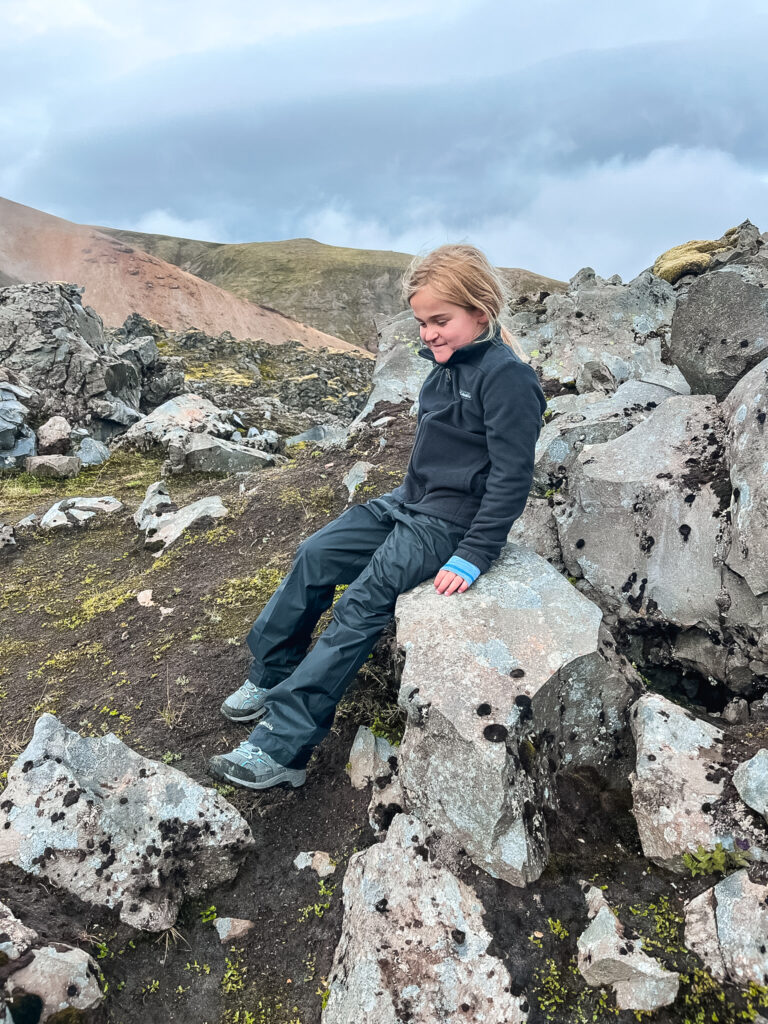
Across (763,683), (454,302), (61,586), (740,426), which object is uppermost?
(454,302)

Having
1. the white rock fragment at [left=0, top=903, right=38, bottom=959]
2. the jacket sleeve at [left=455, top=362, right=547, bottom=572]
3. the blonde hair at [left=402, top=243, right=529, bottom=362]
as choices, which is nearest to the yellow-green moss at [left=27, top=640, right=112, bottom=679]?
the white rock fragment at [left=0, top=903, right=38, bottom=959]

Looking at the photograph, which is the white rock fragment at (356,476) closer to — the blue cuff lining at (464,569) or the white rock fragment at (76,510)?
the white rock fragment at (76,510)

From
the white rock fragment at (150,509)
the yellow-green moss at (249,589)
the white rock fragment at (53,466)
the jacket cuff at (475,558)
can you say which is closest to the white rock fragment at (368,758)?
the jacket cuff at (475,558)

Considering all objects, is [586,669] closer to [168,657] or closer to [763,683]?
[763,683]

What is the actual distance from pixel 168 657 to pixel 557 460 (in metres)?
4.04

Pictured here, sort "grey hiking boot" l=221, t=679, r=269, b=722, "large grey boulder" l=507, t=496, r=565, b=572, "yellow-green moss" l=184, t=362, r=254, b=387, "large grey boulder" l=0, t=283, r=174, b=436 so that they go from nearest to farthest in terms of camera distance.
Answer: "grey hiking boot" l=221, t=679, r=269, b=722
"large grey boulder" l=507, t=496, r=565, b=572
"large grey boulder" l=0, t=283, r=174, b=436
"yellow-green moss" l=184, t=362, r=254, b=387

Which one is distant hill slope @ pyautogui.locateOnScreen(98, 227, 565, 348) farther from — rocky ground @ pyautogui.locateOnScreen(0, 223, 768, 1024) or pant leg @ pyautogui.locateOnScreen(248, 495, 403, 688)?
pant leg @ pyautogui.locateOnScreen(248, 495, 403, 688)

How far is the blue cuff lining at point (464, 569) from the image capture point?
4.16 metres

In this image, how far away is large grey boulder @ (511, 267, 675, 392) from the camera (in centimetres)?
988

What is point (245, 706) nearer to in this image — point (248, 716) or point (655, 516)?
point (248, 716)

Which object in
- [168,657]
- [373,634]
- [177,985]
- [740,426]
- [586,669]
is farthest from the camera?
[168,657]

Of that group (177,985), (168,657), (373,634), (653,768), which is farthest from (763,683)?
(168,657)

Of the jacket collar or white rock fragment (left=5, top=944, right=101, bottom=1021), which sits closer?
white rock fragment (left=5, top=944, right=101, bottom=1021)

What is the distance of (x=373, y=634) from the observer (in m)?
4.16
